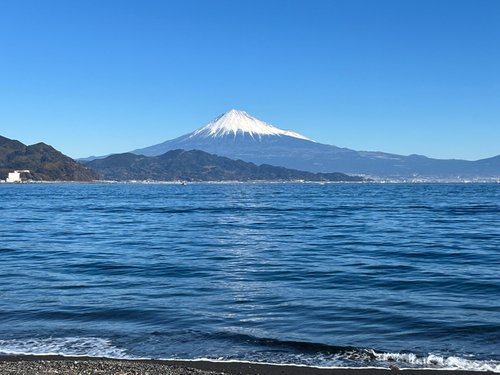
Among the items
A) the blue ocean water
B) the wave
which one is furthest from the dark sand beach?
the blue ocean water

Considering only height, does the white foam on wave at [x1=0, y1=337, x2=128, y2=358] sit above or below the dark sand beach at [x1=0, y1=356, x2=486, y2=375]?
below

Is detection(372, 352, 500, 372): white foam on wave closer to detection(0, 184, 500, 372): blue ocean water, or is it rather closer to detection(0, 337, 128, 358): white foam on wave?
detection(0, 184, 500, 372): blue ocean water

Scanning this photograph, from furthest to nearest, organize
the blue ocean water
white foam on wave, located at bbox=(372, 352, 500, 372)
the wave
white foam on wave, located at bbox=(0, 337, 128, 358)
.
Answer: the blue ocean water
white foam on wave, located at bbox=(0, 337, 128, 358)
the wave
white foam on wave, located at bbox=(372, 352, 500, 372)

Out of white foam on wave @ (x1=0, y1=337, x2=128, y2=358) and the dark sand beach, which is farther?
white foam on wave @ (x1=0, y1=337, x2=128, y2=358)

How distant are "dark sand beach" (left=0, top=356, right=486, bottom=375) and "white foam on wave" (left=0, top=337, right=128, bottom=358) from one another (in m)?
0.37

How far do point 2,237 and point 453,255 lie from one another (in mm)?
25316

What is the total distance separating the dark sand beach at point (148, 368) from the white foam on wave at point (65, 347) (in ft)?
1.21

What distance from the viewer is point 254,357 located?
366 inches

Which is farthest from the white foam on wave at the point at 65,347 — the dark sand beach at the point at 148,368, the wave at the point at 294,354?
the dark sand beach at the point at 148,368

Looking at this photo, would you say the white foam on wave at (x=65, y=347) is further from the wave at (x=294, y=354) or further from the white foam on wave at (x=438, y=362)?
the white foam on wave at (x=438, y=362)

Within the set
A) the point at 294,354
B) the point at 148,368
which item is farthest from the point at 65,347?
the point at 294,354

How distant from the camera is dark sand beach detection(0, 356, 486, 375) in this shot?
7.92 metres

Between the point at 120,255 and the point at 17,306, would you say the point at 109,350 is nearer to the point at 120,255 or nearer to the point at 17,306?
the point at 17,306

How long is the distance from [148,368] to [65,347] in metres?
2.57
